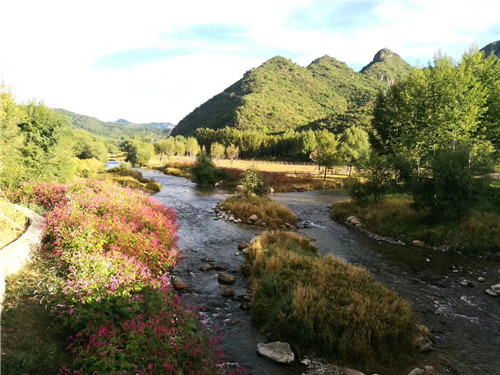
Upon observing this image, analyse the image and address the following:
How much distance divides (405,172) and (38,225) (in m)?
27.9

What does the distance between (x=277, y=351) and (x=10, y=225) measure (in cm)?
1130

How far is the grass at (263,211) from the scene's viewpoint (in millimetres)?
26016

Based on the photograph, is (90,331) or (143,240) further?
(143,240)

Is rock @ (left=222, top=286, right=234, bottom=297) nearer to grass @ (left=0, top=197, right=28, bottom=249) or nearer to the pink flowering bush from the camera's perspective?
the pink flowering bush

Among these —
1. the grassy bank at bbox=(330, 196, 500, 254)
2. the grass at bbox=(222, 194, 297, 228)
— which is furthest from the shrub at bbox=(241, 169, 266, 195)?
the grassy bank at bbox=(330, 196, 500, 254)

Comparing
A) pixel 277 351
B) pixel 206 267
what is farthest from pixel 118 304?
pixel 206 267

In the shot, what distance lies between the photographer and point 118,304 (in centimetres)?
733

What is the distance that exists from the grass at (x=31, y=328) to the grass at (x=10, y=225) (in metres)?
2.22

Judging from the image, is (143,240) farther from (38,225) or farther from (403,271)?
(403,271)

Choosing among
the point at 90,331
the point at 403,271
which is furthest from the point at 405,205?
the point at 90,331

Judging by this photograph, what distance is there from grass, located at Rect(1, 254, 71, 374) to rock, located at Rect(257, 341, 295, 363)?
5129 millimetres

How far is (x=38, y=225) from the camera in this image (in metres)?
12.2

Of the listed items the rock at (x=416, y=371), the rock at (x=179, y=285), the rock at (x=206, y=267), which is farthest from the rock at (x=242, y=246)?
the rock at (x=416, y=371)

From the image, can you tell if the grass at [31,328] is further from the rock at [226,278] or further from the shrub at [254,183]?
the shrub at [254,183]
